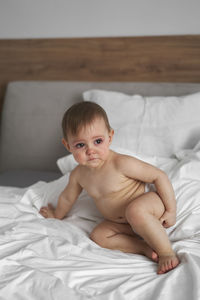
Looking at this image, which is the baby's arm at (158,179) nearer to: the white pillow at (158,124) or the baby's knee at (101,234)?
the baby's knee at (101,234)

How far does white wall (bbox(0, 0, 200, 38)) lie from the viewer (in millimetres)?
1952

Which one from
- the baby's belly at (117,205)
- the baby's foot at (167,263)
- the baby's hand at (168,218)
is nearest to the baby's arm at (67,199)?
the baby's belly at (117,205)

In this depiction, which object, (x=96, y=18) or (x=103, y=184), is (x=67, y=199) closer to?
(x=103, y=184)

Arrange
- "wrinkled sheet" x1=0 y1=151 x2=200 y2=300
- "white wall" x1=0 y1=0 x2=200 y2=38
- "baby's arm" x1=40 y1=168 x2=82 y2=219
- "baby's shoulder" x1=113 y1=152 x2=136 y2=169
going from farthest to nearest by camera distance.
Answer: "white wall" x1=0 y1=0 x2=200 y2=38 < "baby's arm" x1=40 y1=168 x2=82 y2=219 < "baby's shoulder" x1=113 y1=152 x2=136 y2=169 < "wrinkled sheet" x1=0 y1=151 x2=200 y2=300

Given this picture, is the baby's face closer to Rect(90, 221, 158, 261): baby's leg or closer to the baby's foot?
Rect(90, 221, 158, 261): baby's leg

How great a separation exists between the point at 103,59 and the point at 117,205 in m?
1.21

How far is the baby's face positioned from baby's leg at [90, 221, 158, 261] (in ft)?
0.80

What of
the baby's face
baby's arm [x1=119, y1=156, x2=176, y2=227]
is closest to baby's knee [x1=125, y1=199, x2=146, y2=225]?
baby's arm [x1=119, y1=156, x2=176, y2=227]

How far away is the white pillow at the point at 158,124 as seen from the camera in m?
1.66

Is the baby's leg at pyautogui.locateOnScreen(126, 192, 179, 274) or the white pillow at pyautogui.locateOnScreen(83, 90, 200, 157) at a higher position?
the white pillow at pyautogui.locateOnScreen(83, 90, 200, 157)

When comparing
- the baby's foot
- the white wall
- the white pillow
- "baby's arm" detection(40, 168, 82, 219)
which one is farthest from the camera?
the white wall

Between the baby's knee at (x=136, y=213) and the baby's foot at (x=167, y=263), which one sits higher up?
the baby's knee at (x=136, y=213)

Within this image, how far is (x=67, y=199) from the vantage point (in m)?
1.37

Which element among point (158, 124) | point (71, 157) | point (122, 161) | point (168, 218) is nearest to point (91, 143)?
point (122, 161)
